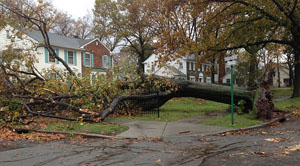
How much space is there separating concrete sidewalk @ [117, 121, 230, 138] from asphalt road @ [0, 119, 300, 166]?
458mm

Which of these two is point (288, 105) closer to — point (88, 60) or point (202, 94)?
point (202, 94)

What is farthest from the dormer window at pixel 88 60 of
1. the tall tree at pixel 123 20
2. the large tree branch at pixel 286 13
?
the large tree branch at pixel 286 13

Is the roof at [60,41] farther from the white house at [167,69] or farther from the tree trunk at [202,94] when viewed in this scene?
the tree trunk at [202,94]

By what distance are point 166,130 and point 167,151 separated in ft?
8.33

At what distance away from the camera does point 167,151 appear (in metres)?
5.43

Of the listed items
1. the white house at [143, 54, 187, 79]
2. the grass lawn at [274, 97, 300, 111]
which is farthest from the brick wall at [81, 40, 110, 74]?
the grass lawn at [274, 97, 300, 111]

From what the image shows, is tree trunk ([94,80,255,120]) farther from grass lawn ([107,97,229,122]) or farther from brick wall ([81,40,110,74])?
brick wall ([81,40,110,74])

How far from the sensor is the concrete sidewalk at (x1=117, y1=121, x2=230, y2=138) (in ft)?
24.3

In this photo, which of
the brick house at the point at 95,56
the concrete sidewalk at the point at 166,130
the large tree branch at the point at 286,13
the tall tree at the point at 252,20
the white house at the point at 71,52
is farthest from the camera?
the brick house at the point at 95,56

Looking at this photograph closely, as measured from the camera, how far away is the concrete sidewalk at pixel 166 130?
24.3ft

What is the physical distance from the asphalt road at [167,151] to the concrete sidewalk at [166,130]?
1.50ft

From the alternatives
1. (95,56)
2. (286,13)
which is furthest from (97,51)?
(286,13)

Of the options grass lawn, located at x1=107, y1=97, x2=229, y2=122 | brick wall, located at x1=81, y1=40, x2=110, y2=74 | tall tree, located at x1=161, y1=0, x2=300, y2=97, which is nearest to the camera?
grass lawn, located at x1=107, y1=97, x2=229, y2=122

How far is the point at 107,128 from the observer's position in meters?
8.11
